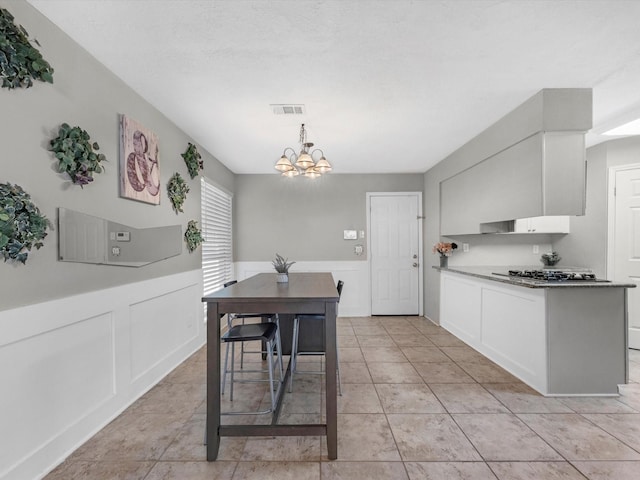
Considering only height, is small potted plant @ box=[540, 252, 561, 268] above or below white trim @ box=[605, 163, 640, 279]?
below

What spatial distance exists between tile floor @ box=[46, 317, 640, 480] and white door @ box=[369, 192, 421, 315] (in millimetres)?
2303

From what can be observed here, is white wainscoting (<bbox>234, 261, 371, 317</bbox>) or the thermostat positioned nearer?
the thermostat

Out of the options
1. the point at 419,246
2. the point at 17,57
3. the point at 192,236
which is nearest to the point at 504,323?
the point at 419,246

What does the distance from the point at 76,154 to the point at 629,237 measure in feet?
17.7

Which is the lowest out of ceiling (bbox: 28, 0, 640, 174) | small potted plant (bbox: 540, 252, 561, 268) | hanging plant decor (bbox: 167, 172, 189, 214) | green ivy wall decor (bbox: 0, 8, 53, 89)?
small potted plant (bbox: 540, 252, 561, 268)

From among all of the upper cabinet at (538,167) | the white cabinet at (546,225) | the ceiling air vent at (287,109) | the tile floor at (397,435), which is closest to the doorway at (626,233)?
the white cabinet at (546,225)

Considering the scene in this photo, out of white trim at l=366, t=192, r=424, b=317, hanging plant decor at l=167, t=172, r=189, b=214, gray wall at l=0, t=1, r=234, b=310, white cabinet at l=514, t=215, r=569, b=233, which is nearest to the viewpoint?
gray wall at l=0, t=1, r=234, b=310

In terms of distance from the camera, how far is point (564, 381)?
2559 mm

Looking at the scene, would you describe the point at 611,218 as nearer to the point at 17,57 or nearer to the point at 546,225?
the point at 546,225

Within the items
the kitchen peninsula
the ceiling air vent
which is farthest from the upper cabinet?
the ceiling air vent

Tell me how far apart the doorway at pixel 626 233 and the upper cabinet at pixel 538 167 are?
1431 mm

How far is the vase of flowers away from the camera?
14.5 feet

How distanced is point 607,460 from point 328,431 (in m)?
1.66

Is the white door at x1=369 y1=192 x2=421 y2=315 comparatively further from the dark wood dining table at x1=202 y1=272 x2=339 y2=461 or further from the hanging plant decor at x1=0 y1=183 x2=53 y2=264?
the hanging plant decor at x1=0 y1=183 x2=53 y2=264
